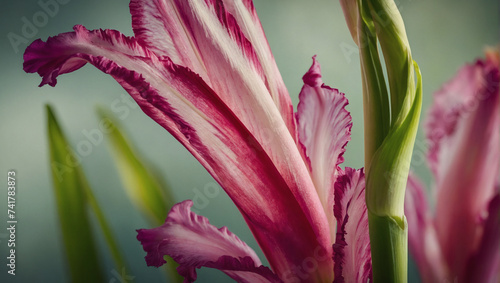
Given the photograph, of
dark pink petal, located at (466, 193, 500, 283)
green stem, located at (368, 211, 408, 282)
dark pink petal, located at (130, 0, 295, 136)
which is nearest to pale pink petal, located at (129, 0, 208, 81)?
dark pink petal, located at (130, 0, 295, 136)

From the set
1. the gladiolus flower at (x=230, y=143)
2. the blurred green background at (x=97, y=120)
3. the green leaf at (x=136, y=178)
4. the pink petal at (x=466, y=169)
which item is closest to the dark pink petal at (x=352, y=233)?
the gladiolus flower at (x=230, y=143)

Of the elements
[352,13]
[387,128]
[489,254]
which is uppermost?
[352,13]

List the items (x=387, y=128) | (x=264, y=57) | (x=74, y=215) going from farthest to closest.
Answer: (x=74, y=215) < (x=264, y=57) < (x=387, y=128)

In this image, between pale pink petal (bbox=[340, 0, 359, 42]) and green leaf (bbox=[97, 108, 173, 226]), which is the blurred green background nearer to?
green leaf (bbox=[97, 108, 173, 226])

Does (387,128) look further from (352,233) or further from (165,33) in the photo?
(165,33)

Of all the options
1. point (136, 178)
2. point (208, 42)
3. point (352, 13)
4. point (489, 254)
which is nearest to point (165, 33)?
point (208, 42)

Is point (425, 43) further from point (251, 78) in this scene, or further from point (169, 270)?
point (169, 270)

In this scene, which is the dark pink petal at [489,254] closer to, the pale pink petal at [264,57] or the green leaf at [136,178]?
the pale pink petal at [264,57]
